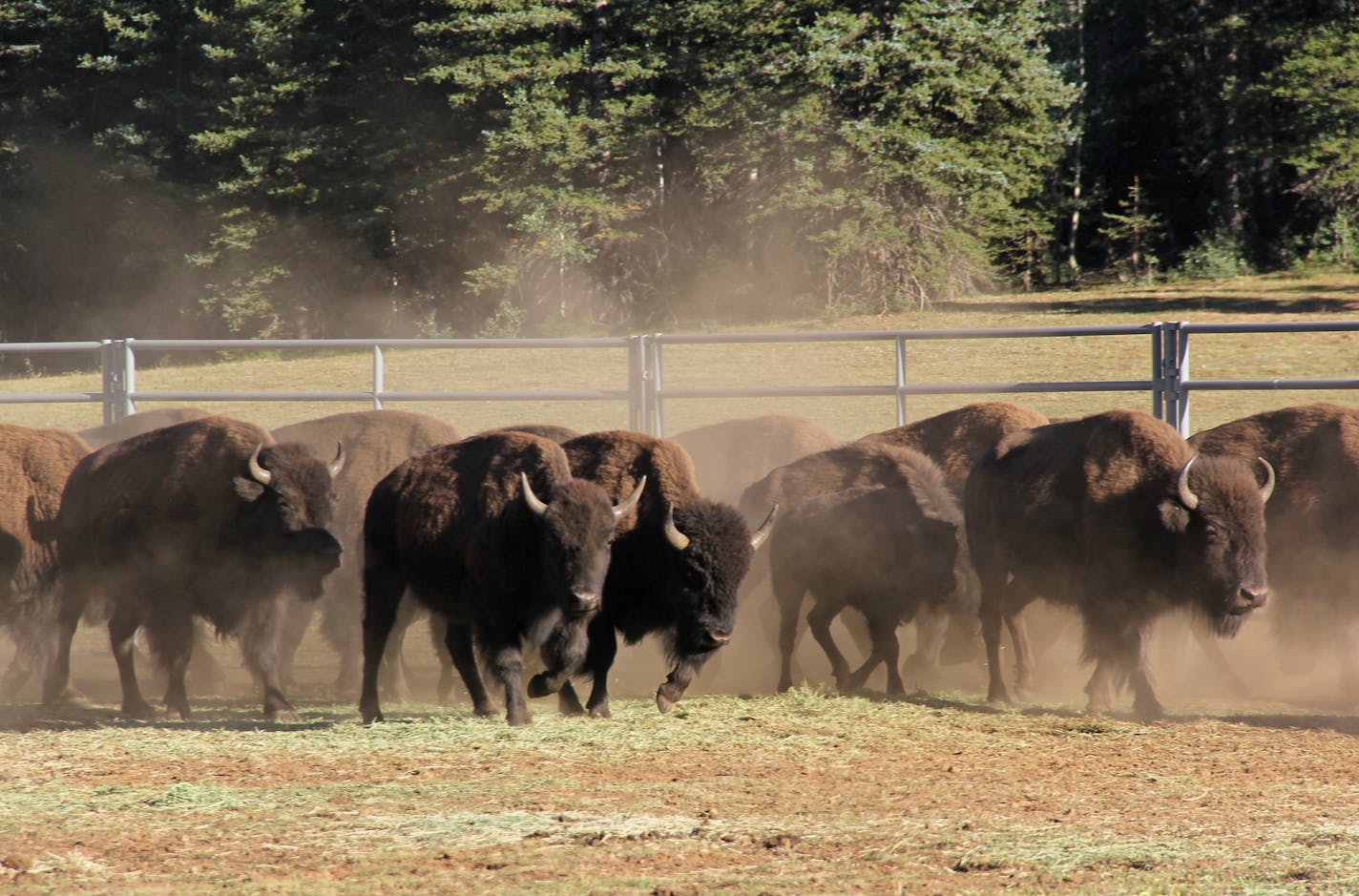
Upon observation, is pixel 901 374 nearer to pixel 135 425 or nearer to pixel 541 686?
Result: pixel 541 686

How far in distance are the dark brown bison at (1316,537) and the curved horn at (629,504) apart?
4.01m

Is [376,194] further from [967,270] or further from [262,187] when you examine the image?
[967,270]

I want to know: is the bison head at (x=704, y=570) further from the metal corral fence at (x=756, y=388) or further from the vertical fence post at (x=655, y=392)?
the vertical fence post at (x=655, y=392)

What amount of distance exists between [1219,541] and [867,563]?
2075mm

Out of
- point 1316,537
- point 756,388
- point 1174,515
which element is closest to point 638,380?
point 756,388

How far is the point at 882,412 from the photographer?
2047 centimetres

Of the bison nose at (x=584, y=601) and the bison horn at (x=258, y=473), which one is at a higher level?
the bison horn at (x=258, y=473)

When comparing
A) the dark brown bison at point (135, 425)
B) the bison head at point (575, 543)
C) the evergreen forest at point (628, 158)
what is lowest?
the bison head at point (575, 543)

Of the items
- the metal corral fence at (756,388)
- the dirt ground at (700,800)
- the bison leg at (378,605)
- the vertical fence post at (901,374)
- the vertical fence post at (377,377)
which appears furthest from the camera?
the vertical fence post at (377,377)

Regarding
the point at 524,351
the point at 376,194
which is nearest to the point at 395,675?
the point at 524,351

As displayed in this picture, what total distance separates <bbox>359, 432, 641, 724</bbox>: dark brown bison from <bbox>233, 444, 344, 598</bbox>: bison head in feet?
1.04

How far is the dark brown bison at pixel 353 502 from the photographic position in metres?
10.1

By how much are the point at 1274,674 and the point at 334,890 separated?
704cm

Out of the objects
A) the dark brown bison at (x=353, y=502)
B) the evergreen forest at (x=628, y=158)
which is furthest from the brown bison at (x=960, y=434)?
the evergreen forest at (x=628, y=158)
